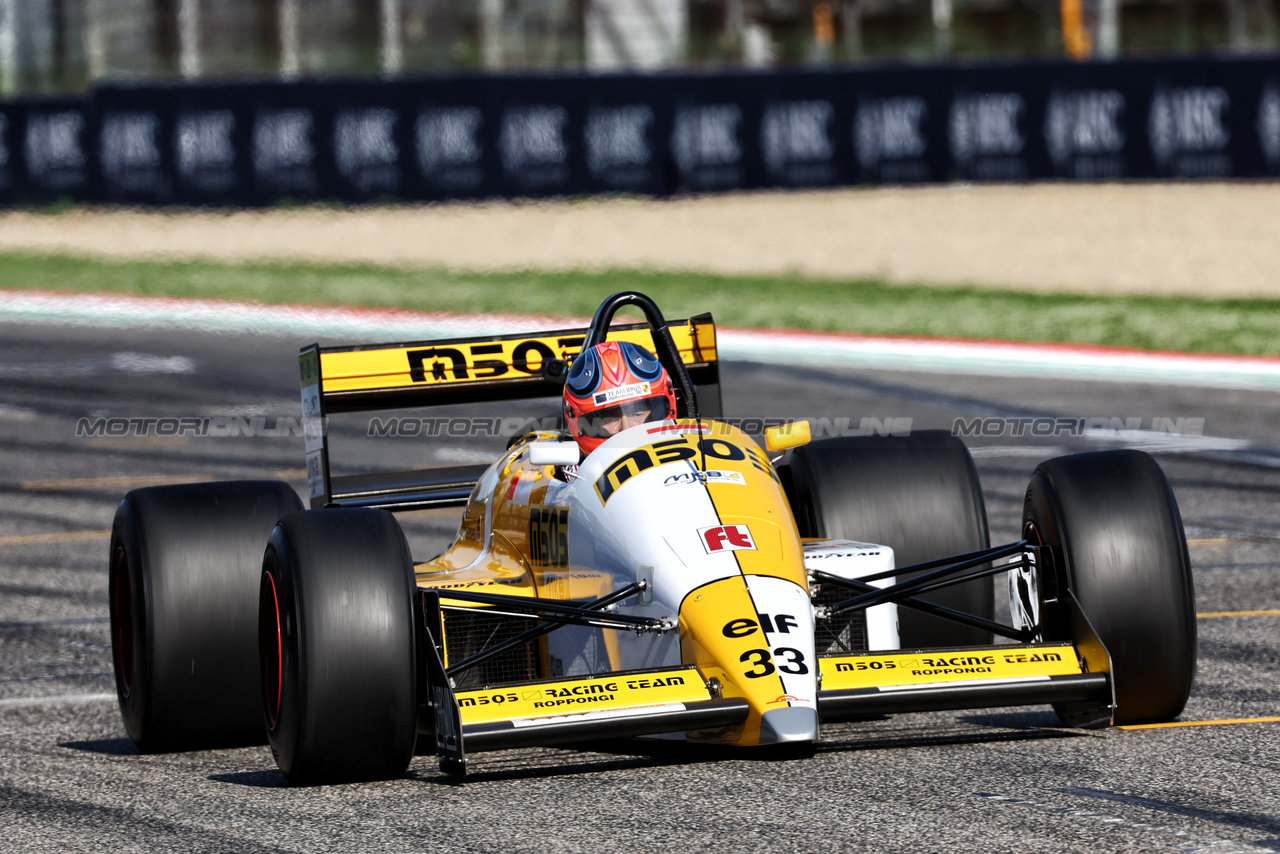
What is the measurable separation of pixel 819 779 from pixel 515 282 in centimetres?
1838

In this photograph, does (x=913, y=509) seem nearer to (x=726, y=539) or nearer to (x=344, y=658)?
(x=726, y=539)

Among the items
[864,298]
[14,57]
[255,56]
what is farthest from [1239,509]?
[14,57]

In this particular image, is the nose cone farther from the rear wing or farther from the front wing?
the rear wing

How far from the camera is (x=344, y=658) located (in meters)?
6.05

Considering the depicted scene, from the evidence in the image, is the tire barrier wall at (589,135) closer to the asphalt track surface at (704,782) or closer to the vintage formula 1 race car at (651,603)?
the asphalt track surface at (704,782)

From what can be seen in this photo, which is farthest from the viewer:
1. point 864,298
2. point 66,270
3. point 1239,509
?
point 66,270

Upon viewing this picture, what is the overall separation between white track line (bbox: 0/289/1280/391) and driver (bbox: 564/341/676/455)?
11102 millimetres

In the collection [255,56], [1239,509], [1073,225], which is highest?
[255,56]

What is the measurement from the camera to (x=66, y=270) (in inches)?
1013

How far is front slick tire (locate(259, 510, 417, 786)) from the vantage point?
604cm

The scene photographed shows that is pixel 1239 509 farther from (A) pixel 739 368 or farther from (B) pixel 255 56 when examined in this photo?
(B) pixel 255 56
